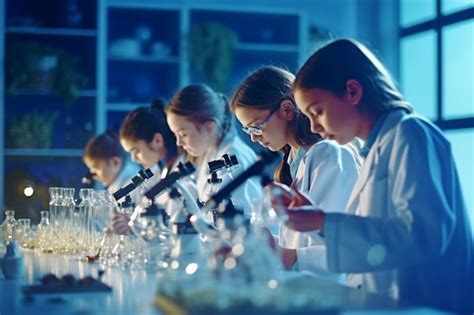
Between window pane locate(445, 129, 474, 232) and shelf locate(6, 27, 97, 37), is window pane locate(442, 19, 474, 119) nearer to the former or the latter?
window pane locate(445, 129, 474, 232)

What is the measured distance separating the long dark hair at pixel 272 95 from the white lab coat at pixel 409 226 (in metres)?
0.71

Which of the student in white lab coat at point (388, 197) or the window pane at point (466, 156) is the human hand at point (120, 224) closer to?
the student in white lab coat at point (388, 197)

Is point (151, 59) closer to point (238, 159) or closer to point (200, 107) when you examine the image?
point (200, 107)

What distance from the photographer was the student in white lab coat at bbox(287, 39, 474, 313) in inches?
73.9

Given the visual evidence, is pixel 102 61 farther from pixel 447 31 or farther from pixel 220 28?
pixel 447 31

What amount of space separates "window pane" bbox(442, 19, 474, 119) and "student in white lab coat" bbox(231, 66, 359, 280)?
2.63 metres

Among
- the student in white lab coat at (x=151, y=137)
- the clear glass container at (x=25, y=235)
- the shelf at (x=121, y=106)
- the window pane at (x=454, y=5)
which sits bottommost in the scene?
the clear glass container at (x=25, y=235)

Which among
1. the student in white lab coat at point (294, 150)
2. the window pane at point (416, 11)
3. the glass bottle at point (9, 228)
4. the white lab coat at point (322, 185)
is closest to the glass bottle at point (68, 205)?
the glass bottle at point (9, 228)

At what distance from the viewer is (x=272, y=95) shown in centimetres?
279

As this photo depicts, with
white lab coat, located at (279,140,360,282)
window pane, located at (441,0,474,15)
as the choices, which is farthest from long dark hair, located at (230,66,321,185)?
window pane, located at (441,0,474,15)

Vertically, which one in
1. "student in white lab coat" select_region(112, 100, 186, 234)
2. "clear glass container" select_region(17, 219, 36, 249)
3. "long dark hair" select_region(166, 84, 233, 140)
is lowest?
"clear glass container" select_region(17, 219, 36, 249)

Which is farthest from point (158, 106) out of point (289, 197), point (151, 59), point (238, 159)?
point (289, 197)

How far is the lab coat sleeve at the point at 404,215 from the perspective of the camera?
73.4 inches

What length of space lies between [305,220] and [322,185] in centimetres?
67
